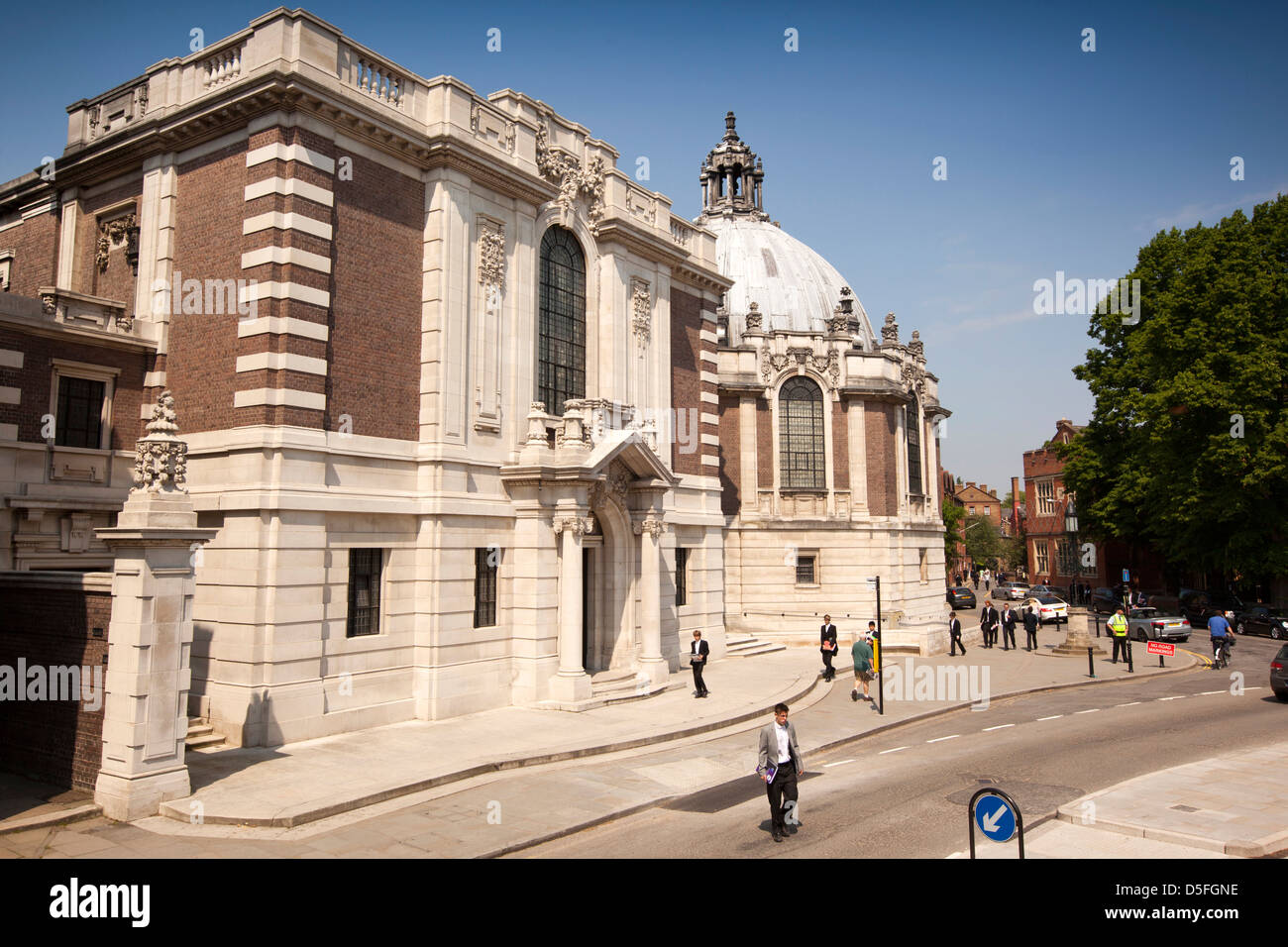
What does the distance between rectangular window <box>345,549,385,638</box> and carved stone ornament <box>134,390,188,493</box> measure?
545cm

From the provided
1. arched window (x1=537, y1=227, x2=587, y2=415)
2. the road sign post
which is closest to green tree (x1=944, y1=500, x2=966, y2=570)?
arched window (x1=537, y1=227, x2=587, y2=415)

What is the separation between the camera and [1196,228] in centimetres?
4206

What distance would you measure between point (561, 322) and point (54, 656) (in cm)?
1446

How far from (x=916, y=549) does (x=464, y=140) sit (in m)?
30.1

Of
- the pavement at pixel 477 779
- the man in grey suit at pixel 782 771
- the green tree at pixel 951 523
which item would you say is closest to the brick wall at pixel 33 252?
the pavement at pixel 477 779

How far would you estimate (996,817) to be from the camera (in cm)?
731

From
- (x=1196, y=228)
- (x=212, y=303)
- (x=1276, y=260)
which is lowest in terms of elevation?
(x=212, y=303)

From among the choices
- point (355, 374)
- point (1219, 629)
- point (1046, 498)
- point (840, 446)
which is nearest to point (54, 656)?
point (355, 374)

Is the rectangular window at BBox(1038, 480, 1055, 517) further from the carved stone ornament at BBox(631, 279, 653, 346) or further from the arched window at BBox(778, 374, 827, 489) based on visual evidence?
the carved stone ornament at BBox(631, 279, 653, 346)

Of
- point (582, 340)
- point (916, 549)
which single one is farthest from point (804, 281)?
point (582, 340)

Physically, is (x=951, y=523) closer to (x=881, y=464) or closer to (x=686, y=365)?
(x=881, y=464)

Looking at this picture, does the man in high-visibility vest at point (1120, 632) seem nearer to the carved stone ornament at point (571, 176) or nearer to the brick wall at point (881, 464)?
the brick wall at point (881, 464)

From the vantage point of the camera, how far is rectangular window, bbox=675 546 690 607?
91.4 ft
